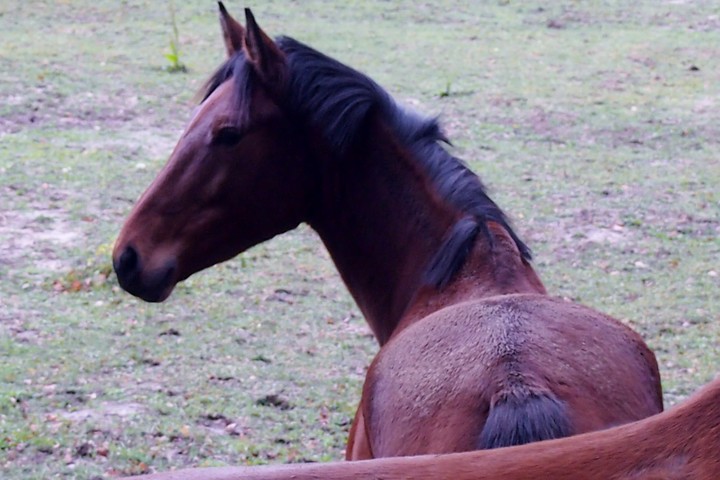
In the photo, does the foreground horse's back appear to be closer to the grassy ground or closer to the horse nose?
the horse nose

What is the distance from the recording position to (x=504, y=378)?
1877mm

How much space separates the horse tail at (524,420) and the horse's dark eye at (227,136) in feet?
3.97

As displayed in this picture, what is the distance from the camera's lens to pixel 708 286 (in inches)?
209

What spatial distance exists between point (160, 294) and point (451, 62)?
7738 millimetres

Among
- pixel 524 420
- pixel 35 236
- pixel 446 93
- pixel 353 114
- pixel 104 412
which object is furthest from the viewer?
pixel 446 93

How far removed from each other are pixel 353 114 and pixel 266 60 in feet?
0.93

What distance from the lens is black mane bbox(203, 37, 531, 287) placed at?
8.72ft

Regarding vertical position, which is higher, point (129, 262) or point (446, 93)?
point (129, 262)

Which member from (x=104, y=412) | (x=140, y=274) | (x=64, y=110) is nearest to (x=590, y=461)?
(x=140, y=274)

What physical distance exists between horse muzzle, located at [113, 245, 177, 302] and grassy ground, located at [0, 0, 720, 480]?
37.6 inches

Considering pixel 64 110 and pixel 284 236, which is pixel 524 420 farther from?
pixel 64 110

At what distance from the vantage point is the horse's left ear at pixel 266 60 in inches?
108

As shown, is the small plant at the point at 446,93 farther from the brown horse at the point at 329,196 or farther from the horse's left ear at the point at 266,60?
the horse's left ear at the point at 266,60

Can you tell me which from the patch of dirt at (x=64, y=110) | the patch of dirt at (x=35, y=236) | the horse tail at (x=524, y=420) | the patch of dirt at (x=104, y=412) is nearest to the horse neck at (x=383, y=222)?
the horse tail at (x=524, y=420)
